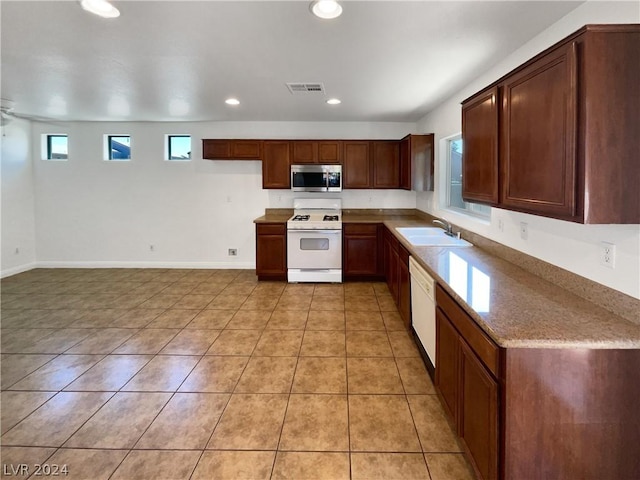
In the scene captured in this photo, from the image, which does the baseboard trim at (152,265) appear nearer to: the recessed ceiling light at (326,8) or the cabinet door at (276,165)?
the cabinet door at (276,165)

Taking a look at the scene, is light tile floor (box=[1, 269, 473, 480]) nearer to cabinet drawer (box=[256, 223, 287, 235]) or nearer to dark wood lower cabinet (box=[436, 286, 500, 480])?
dark wood lower cabinet (box=[436, 286, 500, 480])

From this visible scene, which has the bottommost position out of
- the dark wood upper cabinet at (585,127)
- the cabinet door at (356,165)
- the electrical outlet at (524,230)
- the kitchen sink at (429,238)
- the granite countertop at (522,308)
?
the granite countertop at (522,308)

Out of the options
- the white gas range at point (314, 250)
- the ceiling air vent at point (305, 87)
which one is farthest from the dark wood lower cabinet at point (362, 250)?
the ceiling air vent at point (305, 87)

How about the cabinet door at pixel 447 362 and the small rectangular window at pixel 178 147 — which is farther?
the small rectangular window at pixel 178 147

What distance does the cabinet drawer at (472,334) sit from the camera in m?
1.51

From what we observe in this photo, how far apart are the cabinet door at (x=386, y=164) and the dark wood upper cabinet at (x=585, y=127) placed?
3.87 metres

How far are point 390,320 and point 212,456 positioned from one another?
240 cm

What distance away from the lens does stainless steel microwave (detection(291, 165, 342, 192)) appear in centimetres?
568

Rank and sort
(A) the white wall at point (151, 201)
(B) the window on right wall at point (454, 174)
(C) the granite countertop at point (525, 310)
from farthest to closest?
(A) the white wall at point (151, 201) < (B) the window on right wall at point (454, 174) < (C) the granite countertop at point (525, 310)

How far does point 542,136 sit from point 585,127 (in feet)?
0.88

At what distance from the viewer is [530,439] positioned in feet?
4.75

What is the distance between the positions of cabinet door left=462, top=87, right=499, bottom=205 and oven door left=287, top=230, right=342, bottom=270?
2.78 metres

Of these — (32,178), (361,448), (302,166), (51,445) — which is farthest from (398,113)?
(32,178)

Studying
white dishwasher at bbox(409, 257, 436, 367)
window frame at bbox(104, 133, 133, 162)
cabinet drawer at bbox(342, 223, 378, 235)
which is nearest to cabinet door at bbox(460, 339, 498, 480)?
white dishwasher at bbox(409, 257, 436, 367)
